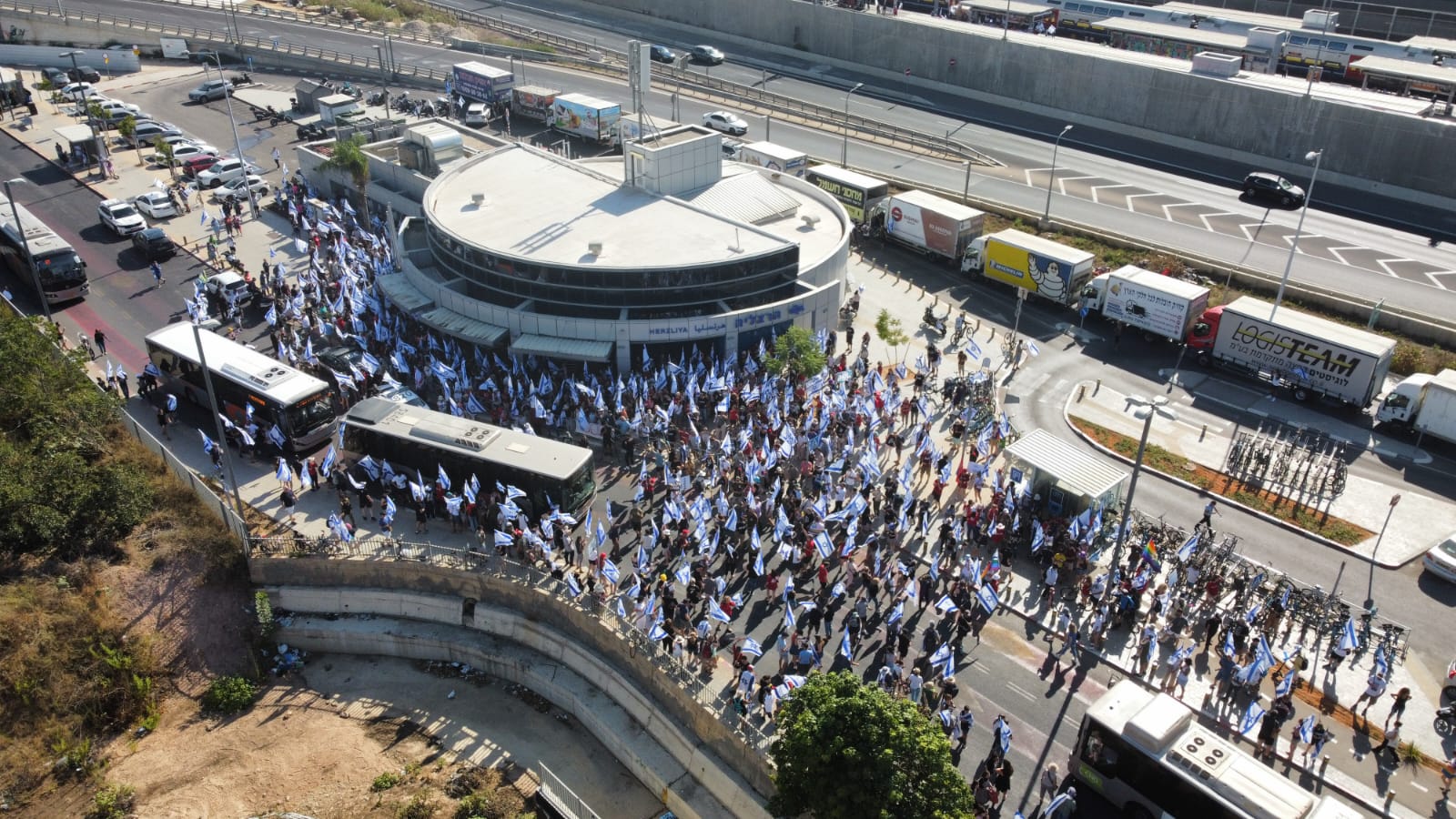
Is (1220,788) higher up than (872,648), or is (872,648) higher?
(1220,788)

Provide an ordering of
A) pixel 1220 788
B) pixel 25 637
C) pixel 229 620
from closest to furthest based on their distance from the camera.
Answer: pixel 1220 788 → pixel 25 637 → pixel 229 620

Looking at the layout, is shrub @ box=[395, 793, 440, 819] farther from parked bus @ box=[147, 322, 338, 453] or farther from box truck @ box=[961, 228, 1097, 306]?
box truck @ box=[961, 228, 1097, 306]

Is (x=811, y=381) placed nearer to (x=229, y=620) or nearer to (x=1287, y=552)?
(x=1287, y=552)

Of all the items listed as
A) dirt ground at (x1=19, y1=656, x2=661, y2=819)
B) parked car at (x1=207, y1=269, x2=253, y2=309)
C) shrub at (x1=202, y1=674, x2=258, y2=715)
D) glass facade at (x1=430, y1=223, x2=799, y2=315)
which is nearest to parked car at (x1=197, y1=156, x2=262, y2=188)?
parked car at (x1=207, y1=269, x2=253, y2=309)

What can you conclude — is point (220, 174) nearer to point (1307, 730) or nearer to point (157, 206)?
point (157, 206)

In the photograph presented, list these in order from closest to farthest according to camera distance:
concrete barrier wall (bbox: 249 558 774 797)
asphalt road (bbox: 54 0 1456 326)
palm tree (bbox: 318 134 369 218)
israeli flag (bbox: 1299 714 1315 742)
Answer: israeli flag (bbox: 1299 714 1315 742) < concrete barrier wall (bbox: 249 558 774 797) < asphalt road (bbox: 54 0 1456 326) < palm tree (bbox: 318 134 369 218)

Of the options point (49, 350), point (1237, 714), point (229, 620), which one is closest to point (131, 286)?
point (49, 350)

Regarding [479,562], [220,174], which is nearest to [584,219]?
[479,562]
